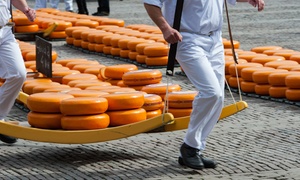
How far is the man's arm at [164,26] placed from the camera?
6.19 metres

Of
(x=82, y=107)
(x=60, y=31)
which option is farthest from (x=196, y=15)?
(x=60, y=31)

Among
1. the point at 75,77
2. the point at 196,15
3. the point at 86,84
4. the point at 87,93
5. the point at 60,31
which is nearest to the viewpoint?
the point at 196,15

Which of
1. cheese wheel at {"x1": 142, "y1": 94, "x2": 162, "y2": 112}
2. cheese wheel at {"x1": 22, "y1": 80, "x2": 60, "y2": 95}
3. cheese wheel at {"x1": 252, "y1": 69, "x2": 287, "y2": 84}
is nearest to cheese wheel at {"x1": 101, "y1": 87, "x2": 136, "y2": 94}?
cheese wheel at {"x1": 142, "y1": 94, "x2": 162, "y2": 112}

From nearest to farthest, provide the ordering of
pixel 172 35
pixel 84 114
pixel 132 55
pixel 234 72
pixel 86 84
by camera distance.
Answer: pixel 172 35 → pixel 84 114 → pixel 86 84 → pixel 234 72 → pixel 132 55

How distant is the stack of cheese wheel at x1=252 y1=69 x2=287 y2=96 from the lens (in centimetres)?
997

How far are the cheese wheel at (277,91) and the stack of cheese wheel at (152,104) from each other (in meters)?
2.22

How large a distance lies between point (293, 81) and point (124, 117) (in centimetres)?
285

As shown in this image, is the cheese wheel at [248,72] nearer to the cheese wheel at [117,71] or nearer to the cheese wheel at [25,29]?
the cheese wheel at [117,71]

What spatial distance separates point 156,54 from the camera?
12.4 metres

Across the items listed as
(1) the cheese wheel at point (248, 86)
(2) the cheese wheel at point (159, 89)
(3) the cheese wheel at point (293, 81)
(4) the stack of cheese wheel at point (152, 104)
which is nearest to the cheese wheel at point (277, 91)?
(3) the cheese wheel at point (293, 81)

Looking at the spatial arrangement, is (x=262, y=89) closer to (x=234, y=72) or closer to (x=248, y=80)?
(x=248, y=80)

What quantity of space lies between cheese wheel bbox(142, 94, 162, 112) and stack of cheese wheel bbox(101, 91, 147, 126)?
1.14ft

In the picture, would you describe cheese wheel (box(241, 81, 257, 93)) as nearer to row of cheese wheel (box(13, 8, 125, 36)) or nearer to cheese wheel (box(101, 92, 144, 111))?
cheese wheel (box(101, 92, 144, 111))

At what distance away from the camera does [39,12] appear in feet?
60.2
